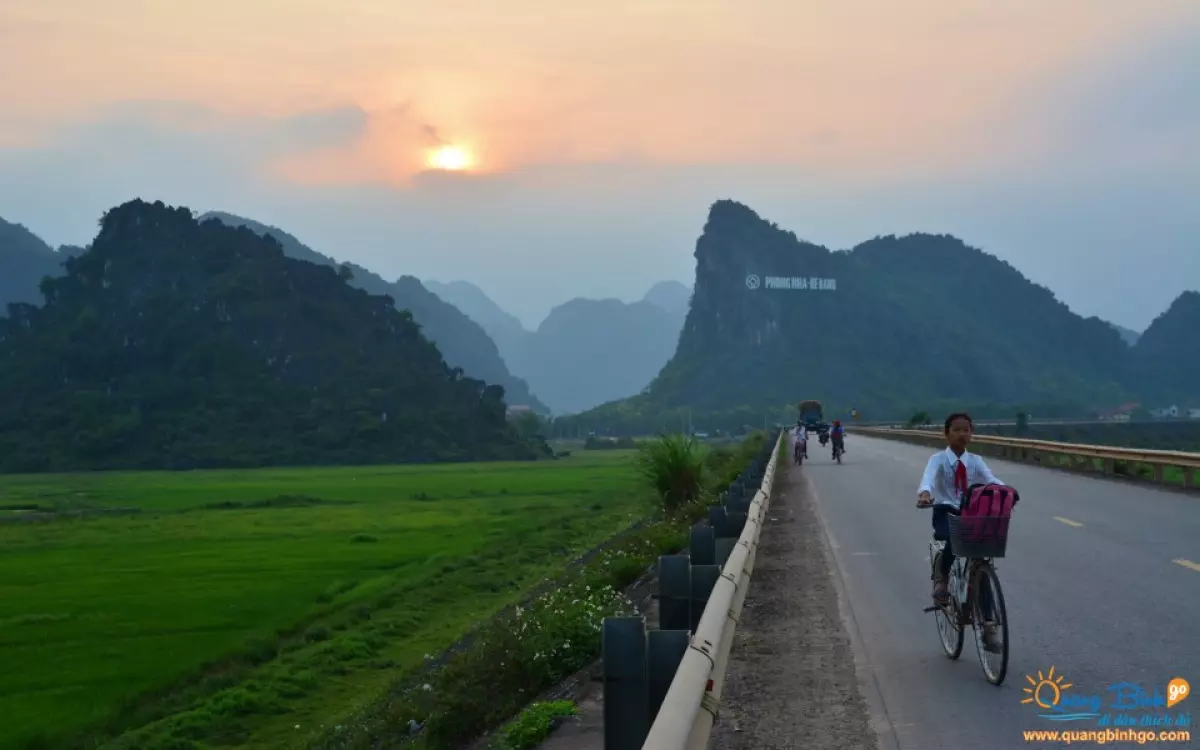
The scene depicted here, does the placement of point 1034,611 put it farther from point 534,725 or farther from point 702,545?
point 534,725

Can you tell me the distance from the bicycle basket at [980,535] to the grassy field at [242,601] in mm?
10017

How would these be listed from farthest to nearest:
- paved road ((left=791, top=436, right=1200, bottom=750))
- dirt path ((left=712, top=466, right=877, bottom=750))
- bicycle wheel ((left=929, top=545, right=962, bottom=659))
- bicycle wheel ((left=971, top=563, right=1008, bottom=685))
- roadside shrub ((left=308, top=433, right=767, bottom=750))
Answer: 1. roadside shrub ((left=308, top=433, right=767, bottom=750))
2. bicycle wheel ((left=929, top=545, right=962, bottom=659))
3. bicycle wheel ((left=971, top=563, right=1008, bottom=685))
4. paved road ((left=791, top=436, right=1200, bottom=750))
5. dirt path ((left=712, top=466, right=877, bottom=750))

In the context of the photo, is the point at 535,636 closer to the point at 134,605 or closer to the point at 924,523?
the point at 924,523

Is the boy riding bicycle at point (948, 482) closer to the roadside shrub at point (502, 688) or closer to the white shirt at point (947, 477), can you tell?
the white shirt at point (947, 477)

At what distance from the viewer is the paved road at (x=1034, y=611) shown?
21.8ft

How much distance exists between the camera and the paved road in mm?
6633

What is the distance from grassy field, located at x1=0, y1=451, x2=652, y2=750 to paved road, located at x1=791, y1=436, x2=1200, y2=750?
7.84 m

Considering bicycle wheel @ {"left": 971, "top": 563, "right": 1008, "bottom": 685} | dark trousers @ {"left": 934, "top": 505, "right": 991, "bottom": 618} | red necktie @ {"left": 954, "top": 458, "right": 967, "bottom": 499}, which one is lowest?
bicycle wheel @ {"left": 971, "top": 563, "right": 1008, "bottom": 685}

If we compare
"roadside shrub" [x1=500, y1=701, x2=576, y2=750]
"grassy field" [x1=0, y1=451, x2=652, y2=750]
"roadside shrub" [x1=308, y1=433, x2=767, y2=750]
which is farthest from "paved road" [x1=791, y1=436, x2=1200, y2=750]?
"grassy field" [x1=0, y1=451, x2=652, y2=750]

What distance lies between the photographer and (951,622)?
788 cm

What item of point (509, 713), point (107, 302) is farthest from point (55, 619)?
point (107, 302)

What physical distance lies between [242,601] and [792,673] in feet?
60.7

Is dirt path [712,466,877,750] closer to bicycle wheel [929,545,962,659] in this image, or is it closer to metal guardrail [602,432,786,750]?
metal guardrail [602,432,786,750]

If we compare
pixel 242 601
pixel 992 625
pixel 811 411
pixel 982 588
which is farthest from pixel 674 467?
pixel 811 411
